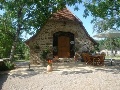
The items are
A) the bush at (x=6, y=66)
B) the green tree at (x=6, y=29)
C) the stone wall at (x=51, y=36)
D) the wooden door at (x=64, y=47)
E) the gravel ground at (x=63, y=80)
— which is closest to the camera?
the gravel ground at (x=63, y=80)

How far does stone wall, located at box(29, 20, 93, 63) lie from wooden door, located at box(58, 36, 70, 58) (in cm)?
99

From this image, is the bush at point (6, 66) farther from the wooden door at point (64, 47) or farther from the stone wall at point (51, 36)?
the wooden door at point (64, 47)

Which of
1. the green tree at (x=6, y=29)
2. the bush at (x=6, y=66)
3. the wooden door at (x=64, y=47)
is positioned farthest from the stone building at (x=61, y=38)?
the bush at (x=6, y=66)

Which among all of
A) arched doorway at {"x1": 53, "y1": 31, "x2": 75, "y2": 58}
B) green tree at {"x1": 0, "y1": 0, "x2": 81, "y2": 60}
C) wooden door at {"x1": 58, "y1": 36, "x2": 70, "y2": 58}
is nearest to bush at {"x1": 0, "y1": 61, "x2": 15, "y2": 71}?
green tree at {"x1": 0, "y1": 0, "x2": 81, "y2": 60}

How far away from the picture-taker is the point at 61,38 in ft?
66.8

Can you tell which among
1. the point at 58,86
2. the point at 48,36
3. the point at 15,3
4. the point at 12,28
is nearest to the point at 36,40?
the point at 48,36

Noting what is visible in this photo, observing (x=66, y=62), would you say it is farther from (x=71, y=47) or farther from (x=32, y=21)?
(x=32, y=21)

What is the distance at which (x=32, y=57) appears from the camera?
63.1 feet

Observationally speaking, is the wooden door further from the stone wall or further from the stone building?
the stone wall

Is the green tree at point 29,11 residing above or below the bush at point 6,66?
above

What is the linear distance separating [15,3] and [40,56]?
5.05 metres

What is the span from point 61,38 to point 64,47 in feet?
2.94

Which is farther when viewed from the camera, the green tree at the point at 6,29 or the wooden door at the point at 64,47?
the wooden door at the point at 64,47

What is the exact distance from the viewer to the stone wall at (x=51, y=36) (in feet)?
63.2
